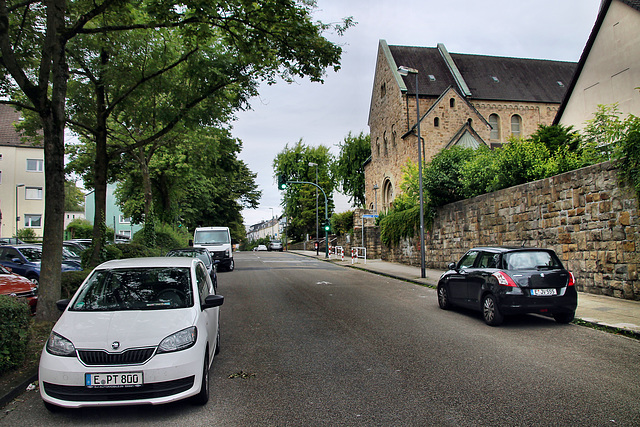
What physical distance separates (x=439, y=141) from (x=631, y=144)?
89.2ft

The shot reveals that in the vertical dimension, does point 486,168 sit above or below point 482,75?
below

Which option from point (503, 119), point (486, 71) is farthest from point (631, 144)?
point (486, 71)

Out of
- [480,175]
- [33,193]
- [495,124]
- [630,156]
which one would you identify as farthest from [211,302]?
[33,193]

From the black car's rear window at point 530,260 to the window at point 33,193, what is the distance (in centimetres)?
4762

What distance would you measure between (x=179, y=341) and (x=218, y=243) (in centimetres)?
1979

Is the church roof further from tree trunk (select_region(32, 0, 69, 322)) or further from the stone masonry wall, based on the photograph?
tree trunk (select_region(32, 0, 69, 322))

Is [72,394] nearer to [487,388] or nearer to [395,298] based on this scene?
[487,388]

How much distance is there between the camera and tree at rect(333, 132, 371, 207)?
59.4 m

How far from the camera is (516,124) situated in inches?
1698

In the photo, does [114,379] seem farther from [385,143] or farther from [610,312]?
[385,143]

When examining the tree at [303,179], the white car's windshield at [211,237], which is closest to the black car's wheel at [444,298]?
the white car's windshield at [211,237]

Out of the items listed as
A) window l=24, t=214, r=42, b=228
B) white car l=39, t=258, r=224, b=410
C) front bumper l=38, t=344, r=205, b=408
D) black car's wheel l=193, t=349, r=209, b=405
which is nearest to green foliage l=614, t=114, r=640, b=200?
white car l=39, t=258, r=224, b=410

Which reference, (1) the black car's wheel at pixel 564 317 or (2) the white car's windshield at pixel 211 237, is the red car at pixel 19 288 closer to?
(1) the black car's wheel at pixel 564 317

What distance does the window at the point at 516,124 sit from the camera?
4290 cm
